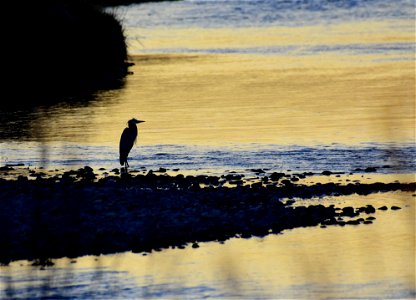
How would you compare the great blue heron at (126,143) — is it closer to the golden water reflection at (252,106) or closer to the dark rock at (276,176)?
the dark rock at (276,176)

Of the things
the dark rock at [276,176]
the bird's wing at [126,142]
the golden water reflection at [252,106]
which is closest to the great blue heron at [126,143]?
the bird's wing at [126,142]

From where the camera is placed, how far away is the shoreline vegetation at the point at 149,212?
47.1 feet

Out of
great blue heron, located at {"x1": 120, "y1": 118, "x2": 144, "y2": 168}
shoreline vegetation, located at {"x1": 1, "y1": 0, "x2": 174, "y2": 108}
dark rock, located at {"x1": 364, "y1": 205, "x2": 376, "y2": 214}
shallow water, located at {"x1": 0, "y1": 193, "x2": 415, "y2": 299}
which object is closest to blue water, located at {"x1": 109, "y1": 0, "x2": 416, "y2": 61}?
shoreline vegetation, located at {"x1": 1, "y1": 0, "x2": 174, "y2": 108}

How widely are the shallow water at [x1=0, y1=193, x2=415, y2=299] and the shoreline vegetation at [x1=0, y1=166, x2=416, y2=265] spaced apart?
0.32 m

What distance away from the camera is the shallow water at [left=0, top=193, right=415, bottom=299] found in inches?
481

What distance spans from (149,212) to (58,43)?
88.7ft

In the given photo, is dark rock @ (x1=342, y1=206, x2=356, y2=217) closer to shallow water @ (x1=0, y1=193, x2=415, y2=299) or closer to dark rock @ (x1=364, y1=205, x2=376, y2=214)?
dark rock @ (x1=364, y1=205, x2=376, y2=214)

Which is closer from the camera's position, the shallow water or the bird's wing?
the shallow water

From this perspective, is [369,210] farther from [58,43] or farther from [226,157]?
[58,43]

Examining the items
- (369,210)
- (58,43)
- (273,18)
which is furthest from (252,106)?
(273,18)

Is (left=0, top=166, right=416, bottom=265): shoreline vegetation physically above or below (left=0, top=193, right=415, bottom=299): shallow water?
above

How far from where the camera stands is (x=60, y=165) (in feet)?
68.2

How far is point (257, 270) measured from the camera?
43.9 ft

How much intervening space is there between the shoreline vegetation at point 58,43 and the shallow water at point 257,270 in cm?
2629
